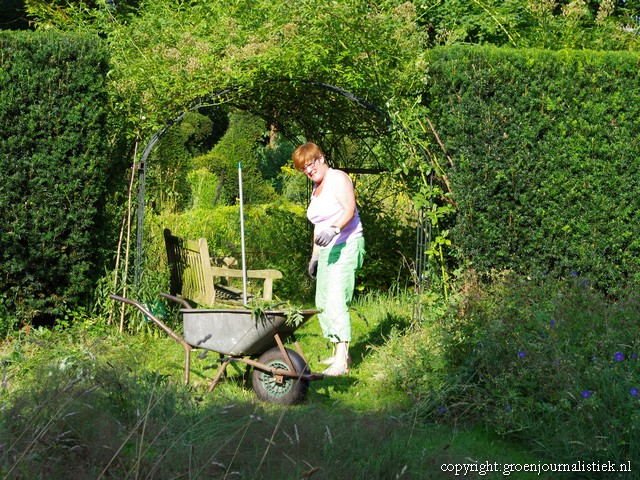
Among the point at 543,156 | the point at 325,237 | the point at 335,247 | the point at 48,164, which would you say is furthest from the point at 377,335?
the point at 48,164

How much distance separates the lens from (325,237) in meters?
5.77

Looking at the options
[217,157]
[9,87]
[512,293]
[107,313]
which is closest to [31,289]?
[107,313]

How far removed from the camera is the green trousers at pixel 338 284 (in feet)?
20.1

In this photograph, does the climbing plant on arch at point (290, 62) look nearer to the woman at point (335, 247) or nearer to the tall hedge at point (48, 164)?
the tall hedge at point (48, 164)

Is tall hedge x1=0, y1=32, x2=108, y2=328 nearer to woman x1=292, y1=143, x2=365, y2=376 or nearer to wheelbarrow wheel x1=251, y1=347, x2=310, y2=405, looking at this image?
woman x1=292, y1=143, x2=365, y2=376

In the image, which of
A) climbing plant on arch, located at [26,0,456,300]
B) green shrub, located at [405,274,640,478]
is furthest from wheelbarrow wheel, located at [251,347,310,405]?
climbing plant on arch, located at [26,0,456,300]

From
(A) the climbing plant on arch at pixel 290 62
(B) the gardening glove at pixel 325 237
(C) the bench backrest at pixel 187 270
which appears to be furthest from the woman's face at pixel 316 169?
(C) the bench backrest at pixel 187 270

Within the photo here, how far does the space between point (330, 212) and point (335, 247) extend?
26 centimetres

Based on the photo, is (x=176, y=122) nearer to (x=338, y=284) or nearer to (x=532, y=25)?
(x=338, y=284)

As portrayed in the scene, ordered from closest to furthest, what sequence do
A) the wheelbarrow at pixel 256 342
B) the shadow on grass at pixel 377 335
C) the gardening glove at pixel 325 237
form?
the wheelbarrow at pixel 256 342 < the gardening glove at pixel 325 237 < the shadow on grass at pixel 377 335

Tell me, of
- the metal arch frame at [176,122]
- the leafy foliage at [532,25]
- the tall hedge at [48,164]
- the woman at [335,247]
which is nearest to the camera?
the woman at [335,247]

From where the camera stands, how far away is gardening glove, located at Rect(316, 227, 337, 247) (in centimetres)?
576

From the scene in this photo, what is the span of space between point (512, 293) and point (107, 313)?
11.0 feet

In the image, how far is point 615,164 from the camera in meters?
7.05
